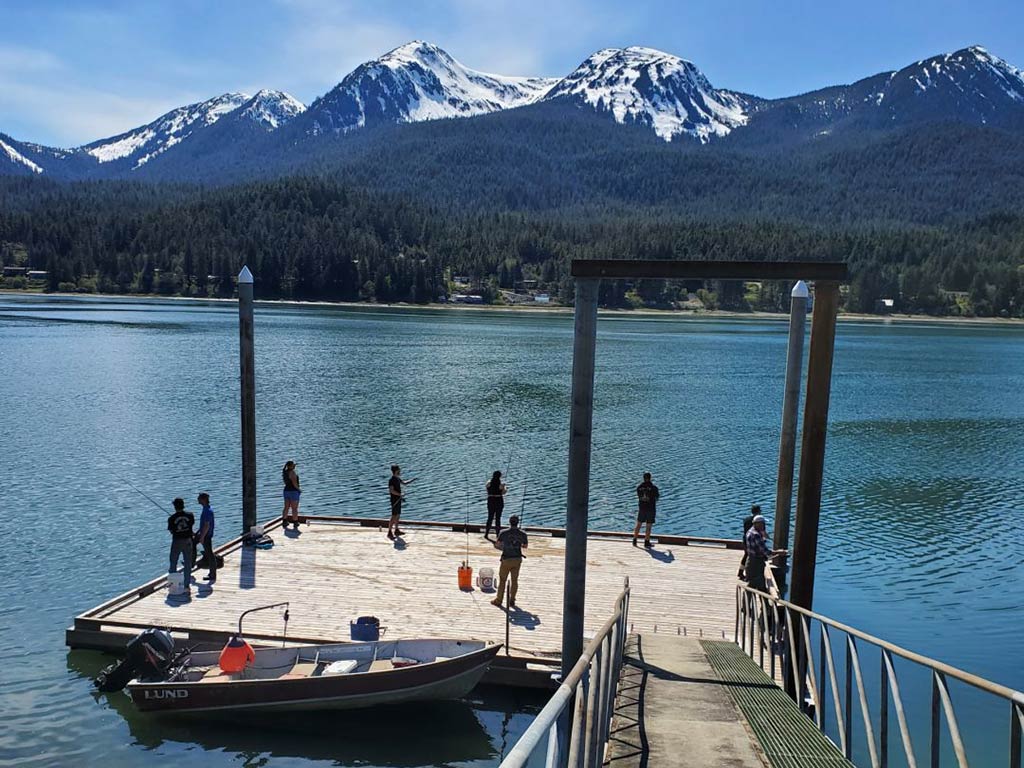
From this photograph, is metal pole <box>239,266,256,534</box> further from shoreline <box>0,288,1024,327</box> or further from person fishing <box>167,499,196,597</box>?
shoreline <box>0,288,1024,327</box>

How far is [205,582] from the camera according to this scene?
15.6m

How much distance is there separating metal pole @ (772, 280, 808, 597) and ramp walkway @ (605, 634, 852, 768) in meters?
6.21

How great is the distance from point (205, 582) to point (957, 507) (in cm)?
2366

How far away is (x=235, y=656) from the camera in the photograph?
12.1m

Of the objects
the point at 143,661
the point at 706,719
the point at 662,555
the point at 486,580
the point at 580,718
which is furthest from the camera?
the point at 662,555

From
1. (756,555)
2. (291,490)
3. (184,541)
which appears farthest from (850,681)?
(291,490)

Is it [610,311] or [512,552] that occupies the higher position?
[610,311]

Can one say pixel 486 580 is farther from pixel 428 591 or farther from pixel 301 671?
pixel 301 671

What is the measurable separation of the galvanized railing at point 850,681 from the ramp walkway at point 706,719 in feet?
1.52

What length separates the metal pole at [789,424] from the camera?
15953 millimetres

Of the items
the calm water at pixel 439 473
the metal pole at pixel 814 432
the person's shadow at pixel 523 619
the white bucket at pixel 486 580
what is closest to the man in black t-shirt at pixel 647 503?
the white bucket at pixel 486 580

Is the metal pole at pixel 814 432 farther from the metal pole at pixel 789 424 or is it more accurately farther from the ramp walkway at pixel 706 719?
the ramp walkway at pixel 706 719

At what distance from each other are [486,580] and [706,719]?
7730mm

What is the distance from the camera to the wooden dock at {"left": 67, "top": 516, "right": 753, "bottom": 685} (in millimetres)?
13602
